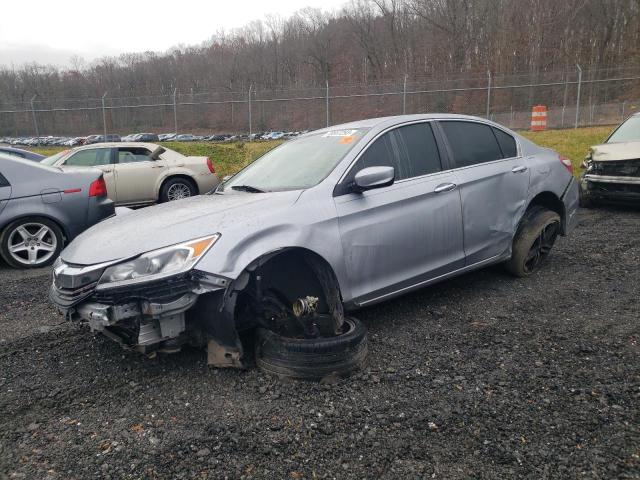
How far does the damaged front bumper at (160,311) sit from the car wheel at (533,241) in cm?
297

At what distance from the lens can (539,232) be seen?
4715mm

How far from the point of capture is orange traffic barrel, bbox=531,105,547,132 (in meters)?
21.5

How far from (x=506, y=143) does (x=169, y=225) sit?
329 cm

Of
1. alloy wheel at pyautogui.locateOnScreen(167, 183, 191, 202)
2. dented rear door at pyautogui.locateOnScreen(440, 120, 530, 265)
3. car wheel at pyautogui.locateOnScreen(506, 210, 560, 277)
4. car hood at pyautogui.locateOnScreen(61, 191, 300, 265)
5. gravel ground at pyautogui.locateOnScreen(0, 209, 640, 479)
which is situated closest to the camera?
gravel ground at pyautogui.locateOnScreen(0, 209, 640, 479)

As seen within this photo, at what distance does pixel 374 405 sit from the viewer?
2.77 metres

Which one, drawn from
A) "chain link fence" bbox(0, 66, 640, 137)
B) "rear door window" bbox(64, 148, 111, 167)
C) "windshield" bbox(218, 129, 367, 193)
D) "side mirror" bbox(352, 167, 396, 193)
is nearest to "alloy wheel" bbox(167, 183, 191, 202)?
"rear door window" bbox(64, 148, 111, 167)

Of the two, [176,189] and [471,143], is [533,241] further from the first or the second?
[176,189]

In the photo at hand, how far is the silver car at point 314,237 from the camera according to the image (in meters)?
2.79

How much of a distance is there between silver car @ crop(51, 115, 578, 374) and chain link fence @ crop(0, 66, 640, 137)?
17.5 m

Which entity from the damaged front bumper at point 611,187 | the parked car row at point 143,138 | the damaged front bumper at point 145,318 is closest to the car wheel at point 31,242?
the damaged front bumper at point 145,318

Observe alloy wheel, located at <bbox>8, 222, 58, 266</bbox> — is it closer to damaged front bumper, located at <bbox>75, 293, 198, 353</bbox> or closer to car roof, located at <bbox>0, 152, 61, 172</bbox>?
car roof, located at <bbox>0, 152, 61, 172</bbox>

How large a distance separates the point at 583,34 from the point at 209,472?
4789 cm

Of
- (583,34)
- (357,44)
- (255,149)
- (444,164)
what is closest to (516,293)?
(444,164)

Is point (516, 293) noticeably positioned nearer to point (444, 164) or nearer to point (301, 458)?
point (444, 164)
